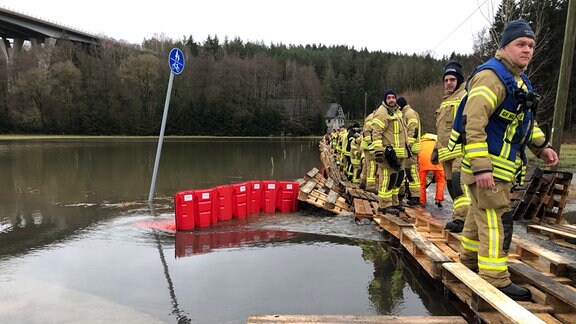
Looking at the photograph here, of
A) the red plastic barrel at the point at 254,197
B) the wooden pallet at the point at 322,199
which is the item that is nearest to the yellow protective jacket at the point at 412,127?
the wooden pallet at the point at 322,199

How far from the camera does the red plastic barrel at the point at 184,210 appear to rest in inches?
310

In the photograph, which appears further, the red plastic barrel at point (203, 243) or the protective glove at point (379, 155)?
the protective glove at point (379, 155)

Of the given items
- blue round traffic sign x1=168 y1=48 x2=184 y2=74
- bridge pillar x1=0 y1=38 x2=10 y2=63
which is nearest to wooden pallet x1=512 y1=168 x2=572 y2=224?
blue round traffic sign x1=168 y1=48 x2=184 y2=74

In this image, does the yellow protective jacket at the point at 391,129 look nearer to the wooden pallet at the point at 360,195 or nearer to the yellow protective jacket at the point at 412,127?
the yellow protective jacket at the point at 412,127

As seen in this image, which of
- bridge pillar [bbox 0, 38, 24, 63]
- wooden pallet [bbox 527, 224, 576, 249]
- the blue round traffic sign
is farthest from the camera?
bridge pillar [bbox 0, 38, 24, 63]

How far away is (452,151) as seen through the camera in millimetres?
6109

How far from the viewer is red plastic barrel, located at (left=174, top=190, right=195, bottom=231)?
787 centimetres

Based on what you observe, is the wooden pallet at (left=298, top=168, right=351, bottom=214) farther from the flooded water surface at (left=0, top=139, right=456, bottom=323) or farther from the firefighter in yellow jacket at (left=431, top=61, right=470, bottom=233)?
the firefighter in yellow jacket at (left=431, top=61, right=470, bottom=233)

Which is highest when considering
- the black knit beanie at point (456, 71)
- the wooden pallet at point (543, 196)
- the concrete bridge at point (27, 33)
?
the concrete bridge at point (27, 33)

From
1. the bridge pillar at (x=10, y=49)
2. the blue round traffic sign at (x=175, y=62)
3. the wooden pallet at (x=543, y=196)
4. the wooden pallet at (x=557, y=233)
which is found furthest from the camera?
the bridge pillar at (x=10, y=49)

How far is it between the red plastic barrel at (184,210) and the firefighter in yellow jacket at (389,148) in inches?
143

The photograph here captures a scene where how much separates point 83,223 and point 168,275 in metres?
4.42

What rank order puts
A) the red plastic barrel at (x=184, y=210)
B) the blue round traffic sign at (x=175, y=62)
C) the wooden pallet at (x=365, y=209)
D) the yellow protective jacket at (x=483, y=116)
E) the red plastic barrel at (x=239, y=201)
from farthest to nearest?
the blue round traffic sign at (x=175, y=62)
the red plastic barrel at (x=239, y=201)
the wooden pallet at (x=365, y=209)
the red plastic barrel at (x=184, y=210)
the yellow protective jacket at (x=483, y=116)

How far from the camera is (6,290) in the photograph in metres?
5.24
